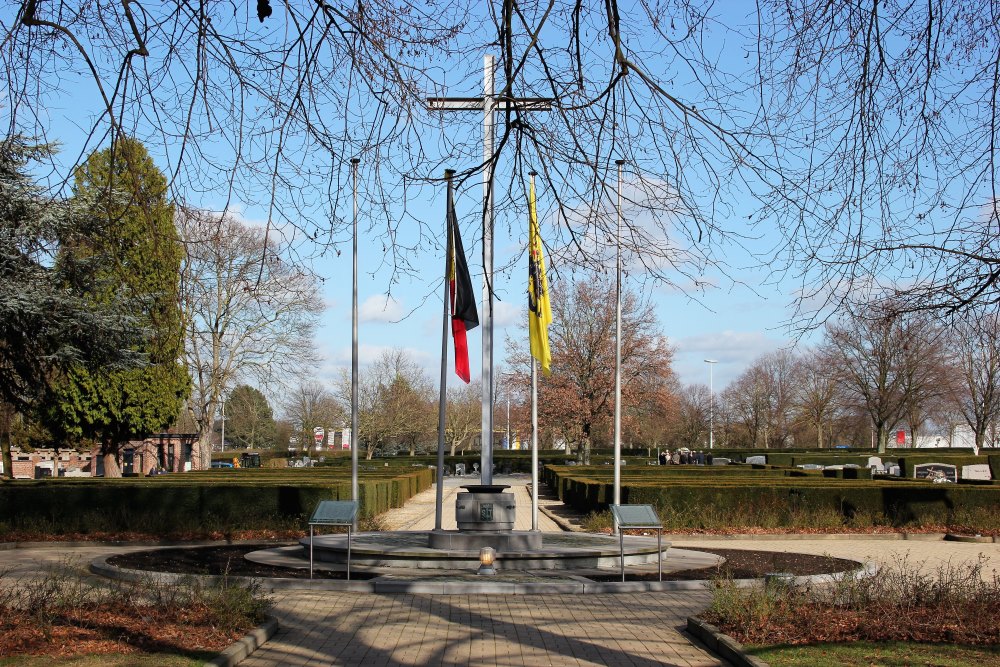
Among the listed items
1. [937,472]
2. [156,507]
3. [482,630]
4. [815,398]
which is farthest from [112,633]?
[815,398]

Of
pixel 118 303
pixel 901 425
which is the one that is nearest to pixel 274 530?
pixel 118 303

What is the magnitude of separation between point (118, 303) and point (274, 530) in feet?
20.3

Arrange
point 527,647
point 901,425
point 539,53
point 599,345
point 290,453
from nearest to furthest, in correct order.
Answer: point 539,53
point 527,647
point 599,345
point 290,453
point 901,425

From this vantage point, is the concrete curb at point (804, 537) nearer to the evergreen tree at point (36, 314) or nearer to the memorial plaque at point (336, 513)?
the memorial plaque at point (336, 513)

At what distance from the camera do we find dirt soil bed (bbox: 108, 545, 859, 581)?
47.2ft

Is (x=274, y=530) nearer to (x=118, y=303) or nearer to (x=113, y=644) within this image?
(x=118, y=303)

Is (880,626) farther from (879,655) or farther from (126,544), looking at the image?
(126,544)

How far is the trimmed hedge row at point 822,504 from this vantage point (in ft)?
76.7

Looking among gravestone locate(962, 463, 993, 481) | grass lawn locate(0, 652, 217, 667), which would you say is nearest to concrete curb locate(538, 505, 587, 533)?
gravestone locate(962, 463, 993, 481)

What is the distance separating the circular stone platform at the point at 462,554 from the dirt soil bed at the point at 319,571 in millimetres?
692

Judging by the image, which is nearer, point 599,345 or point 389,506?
point 389,506

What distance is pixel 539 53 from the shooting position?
19.7 feet

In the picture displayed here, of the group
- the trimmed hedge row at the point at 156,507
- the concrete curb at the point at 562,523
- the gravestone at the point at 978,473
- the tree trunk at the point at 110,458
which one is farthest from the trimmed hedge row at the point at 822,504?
the tree trunk at the point at 110,458

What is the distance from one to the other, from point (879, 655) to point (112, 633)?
20.4ft
